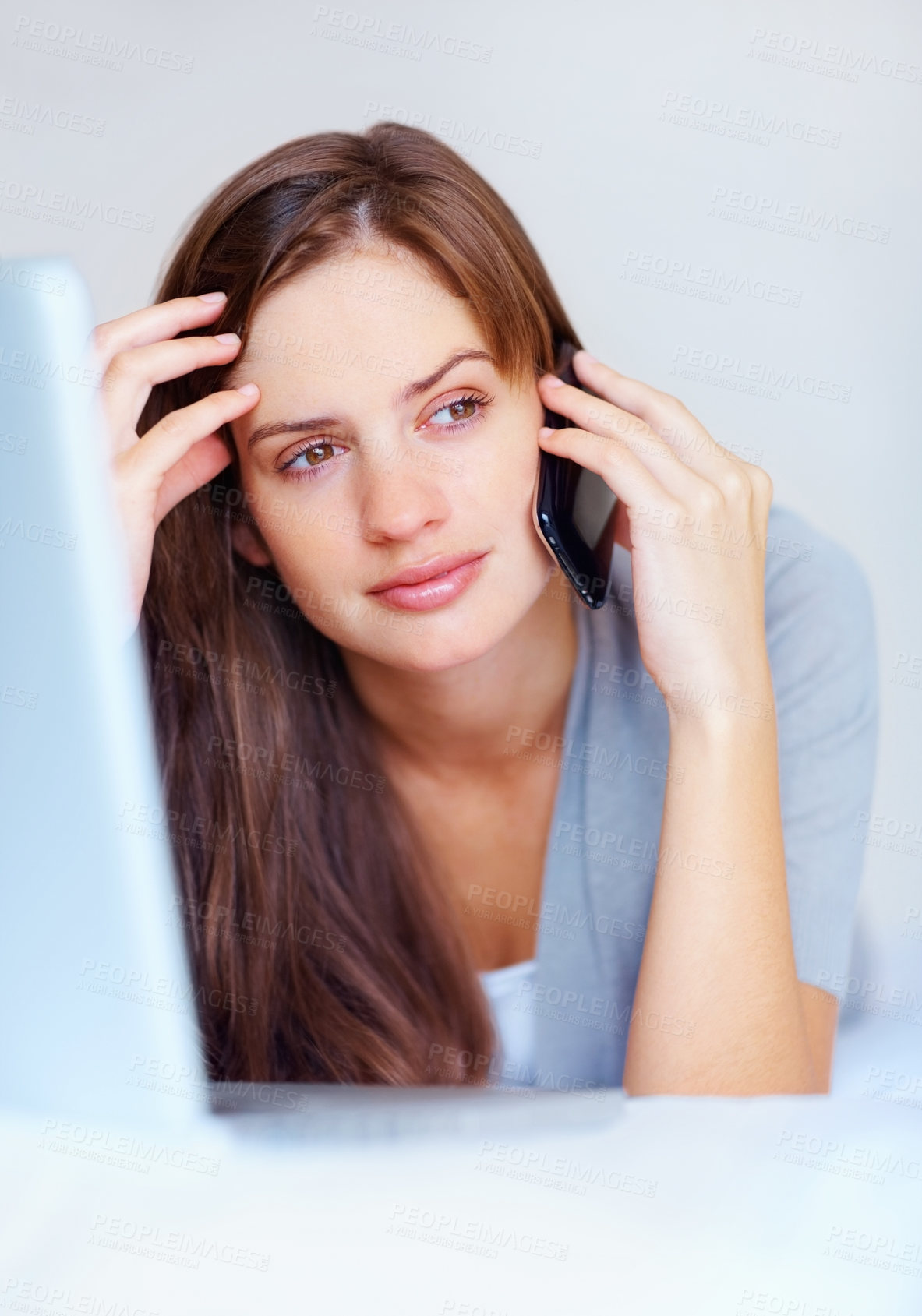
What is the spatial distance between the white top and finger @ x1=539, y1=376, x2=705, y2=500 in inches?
21.7

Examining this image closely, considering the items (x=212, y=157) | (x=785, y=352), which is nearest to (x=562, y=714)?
(x=785, y=352)

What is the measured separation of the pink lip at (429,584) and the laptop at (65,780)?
254mm

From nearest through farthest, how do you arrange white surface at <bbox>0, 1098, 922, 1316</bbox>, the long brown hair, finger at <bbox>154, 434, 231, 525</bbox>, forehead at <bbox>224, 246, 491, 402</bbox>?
white surface at <bbox>0, 1098, 922, 1316</bbox> → forehead at <bbox>224, 246, 491, 402</bbox> → finger at <bbox>154, 434, 231, 525</bbox> → the long brown hair

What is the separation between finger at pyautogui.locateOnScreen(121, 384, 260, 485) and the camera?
98 centimetres

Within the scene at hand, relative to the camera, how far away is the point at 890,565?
1280 mm

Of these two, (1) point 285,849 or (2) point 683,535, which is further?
(1) point 285,849

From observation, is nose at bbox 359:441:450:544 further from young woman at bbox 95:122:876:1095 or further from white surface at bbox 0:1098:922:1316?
white surface at bbox 0:1098:922:1316

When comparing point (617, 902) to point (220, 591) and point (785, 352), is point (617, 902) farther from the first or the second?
point (785, 352)

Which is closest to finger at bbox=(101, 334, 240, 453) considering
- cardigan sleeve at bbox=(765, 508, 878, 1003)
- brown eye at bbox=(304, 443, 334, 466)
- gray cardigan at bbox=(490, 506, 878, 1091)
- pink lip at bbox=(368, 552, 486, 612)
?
brown eye at bbox=(304, 443, 334, 466)

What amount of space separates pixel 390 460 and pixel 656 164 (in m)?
0.64

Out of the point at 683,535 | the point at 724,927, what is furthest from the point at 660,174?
the point at 724,927

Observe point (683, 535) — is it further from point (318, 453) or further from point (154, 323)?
point (154, 323)

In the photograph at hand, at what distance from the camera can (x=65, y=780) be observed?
897mm

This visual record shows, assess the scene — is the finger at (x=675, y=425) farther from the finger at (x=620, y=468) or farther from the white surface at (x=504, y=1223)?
the white surface at (x=504, y=1223)
